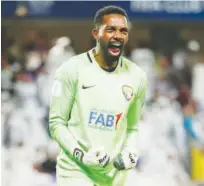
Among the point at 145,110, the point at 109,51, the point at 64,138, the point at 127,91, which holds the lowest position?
the point at 145,110

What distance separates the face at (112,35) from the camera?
1.73m

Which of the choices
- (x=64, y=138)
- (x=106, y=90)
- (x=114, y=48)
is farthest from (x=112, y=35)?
(x=64, y=138)

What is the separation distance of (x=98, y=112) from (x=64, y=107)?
0.10 meters

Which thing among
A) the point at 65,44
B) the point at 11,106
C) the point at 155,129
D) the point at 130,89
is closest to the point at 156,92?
the point at 155,129

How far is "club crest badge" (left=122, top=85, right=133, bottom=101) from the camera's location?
1767 mm

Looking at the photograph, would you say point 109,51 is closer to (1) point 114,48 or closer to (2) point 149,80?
(1) point 114,48

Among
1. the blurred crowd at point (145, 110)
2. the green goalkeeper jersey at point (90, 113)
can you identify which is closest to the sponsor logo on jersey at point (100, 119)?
the green goalkeeper jersey at point (90, 113)

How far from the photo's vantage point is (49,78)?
111 inches

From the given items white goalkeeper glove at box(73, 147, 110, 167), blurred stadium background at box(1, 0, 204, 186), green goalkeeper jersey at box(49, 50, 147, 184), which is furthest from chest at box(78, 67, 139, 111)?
blurred stadium background at box(1, 0, 204, 186)

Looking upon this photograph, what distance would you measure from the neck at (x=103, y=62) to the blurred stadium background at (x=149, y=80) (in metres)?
0.82

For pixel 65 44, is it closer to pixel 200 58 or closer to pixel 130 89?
pixel 200 58

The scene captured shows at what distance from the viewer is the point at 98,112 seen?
5.70 ft

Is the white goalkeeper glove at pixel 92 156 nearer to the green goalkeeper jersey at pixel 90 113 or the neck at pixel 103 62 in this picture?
the green goalkeeper jersey at pixel 90 113

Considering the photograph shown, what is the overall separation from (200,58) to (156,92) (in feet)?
1.07
